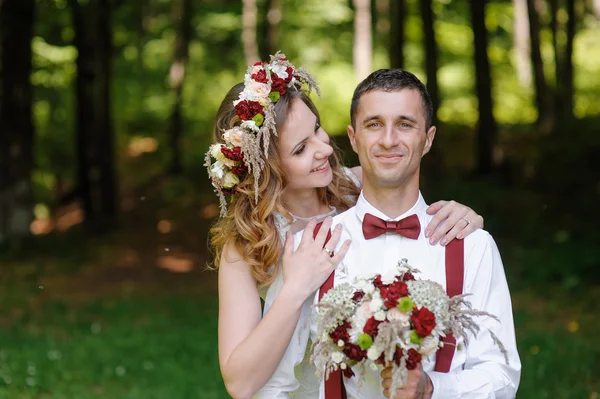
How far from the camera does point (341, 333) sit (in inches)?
125

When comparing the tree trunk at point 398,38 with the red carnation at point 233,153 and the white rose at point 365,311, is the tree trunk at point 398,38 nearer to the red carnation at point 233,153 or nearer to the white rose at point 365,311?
the red carnation at point 233,153

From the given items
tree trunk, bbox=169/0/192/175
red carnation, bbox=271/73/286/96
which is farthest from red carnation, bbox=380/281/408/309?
tree trunk, bbox=169/0/192/175

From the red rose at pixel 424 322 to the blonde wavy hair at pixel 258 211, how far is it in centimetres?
124

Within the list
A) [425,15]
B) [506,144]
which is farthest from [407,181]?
[506,144]

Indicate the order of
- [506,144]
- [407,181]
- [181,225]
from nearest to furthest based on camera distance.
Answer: [407,181] < [181,225] < [506,144]

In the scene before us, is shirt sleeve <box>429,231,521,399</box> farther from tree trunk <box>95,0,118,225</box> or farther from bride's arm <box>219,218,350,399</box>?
tree trunk <box>95,0,118,225</box>

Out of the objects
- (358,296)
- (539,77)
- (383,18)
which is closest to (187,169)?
(383,18)

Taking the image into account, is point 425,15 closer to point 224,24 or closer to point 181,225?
point 181,225

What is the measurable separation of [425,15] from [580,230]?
488cm

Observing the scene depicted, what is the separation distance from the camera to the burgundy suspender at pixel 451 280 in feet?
11.6

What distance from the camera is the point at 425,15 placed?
16.7m

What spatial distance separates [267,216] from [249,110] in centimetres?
52

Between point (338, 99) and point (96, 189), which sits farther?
point (338, 99)

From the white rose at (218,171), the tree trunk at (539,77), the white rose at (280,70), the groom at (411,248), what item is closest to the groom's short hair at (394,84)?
the groom at (411,248)
